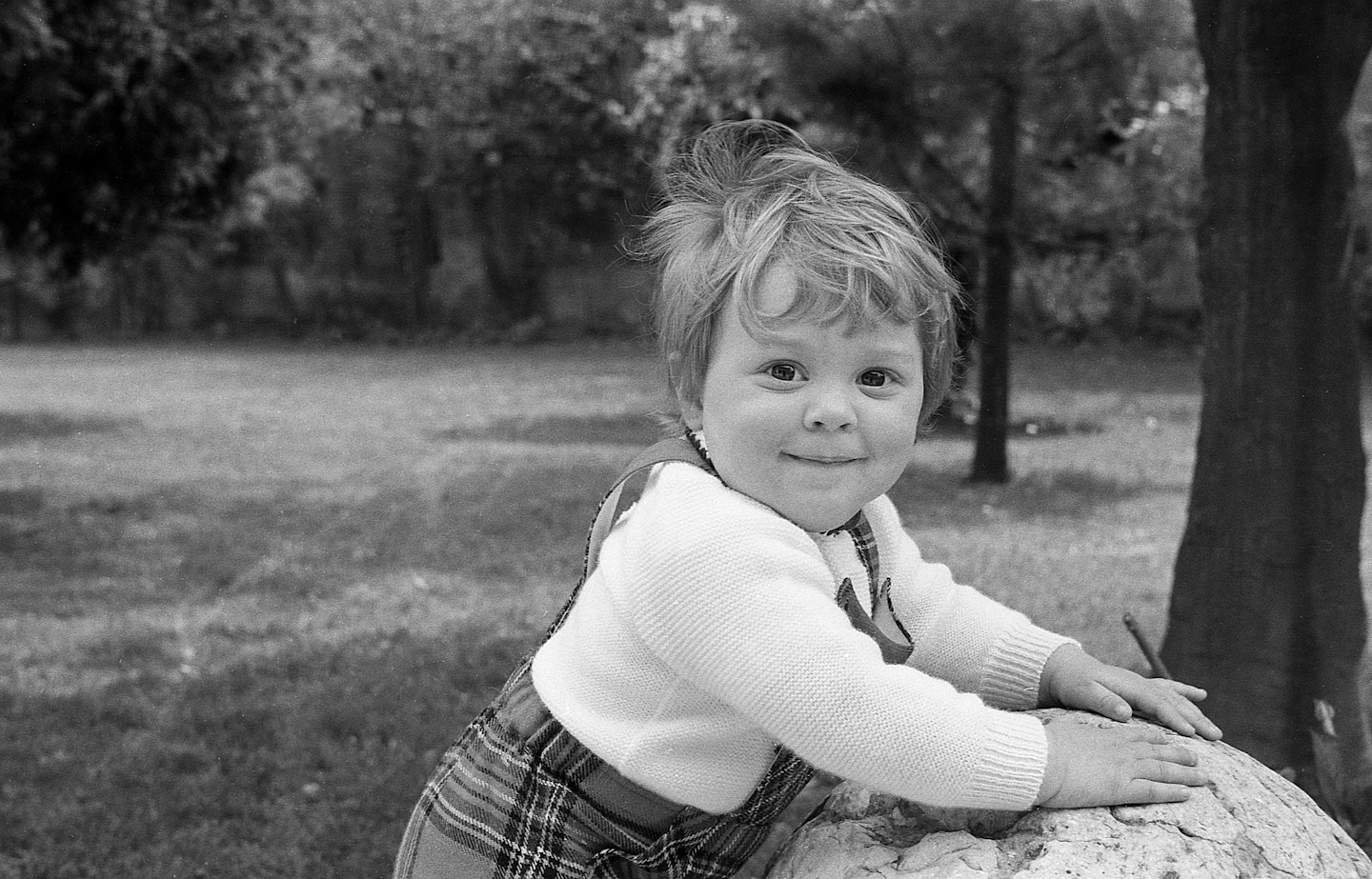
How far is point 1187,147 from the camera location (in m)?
9.98

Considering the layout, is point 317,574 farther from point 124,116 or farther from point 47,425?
point 47,425

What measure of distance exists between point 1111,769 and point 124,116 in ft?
30.2

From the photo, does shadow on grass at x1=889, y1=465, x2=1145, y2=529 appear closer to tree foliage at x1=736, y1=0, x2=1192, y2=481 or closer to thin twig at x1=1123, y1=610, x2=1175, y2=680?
tree foliage at x1=736, y1=0, x2=1192, y2=481

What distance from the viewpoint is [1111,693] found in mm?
2289

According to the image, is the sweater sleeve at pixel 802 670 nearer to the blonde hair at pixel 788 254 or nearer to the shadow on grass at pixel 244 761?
the blonde hair at pixel 788 254

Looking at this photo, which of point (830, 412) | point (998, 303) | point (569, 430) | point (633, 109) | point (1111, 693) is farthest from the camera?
point (633, 109)

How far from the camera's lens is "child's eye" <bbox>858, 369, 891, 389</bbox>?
2.06 meters

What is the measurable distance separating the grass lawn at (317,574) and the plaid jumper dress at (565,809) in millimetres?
1868

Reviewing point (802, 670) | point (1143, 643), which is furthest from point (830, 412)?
point (1143, 643)

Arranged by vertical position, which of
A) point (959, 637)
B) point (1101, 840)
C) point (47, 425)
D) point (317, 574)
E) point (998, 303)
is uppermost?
point (959, 637)

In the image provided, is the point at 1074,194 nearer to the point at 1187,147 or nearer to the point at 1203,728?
the point at 1187,147

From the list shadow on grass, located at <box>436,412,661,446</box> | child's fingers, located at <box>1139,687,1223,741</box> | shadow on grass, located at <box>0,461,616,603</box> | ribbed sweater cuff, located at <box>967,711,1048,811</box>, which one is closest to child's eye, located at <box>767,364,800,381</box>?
ribbed sweater cuff, located at <box>967,711,1048,811</box>

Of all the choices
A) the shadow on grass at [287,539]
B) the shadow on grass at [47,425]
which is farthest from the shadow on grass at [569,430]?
the shadow on grass at [47,425]

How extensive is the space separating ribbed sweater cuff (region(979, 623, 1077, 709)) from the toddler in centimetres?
15
